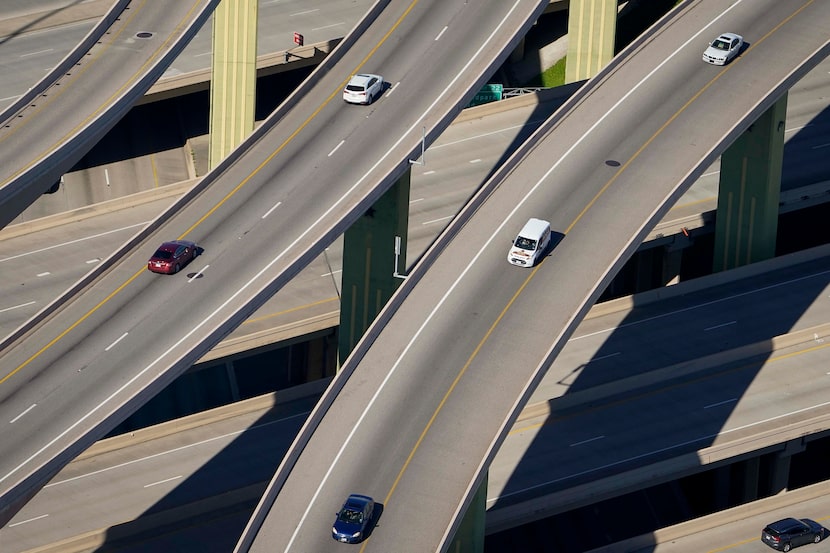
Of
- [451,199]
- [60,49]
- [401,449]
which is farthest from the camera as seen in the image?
[60,49]

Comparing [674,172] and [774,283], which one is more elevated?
[674,172]

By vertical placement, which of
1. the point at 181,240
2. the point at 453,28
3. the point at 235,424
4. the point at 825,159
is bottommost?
the point at 235,424

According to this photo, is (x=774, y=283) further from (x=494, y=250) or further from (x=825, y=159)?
(x=494, y=250)

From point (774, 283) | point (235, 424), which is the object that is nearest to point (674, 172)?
point (774, 283)

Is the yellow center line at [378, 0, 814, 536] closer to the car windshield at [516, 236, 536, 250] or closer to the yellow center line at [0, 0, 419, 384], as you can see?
the car windshield at [516, 236, 536, 250]

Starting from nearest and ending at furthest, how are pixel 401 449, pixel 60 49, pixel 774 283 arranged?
pixel 401 449
pixel 774 283
pixel 60 49

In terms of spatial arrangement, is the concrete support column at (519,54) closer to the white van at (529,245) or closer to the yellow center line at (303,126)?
the yellow center line at (303,126)

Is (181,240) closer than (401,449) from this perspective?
No

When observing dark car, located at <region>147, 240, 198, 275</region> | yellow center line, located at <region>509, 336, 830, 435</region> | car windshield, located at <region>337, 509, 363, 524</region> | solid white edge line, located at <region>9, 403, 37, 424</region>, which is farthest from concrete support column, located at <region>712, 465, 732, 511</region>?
solid white edge line, located at <region>9, 403, 37, 424</region>
